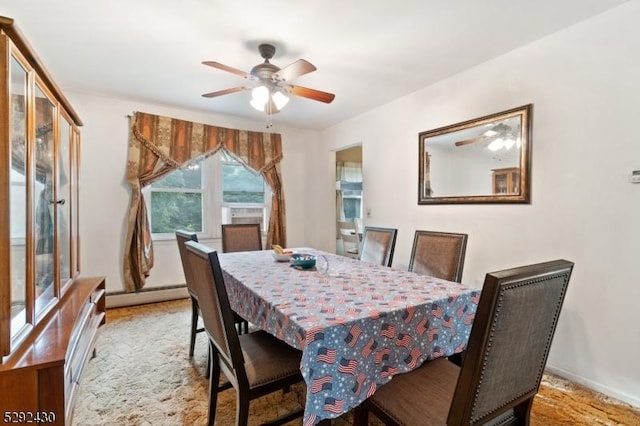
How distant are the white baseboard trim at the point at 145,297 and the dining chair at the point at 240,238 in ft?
3.94

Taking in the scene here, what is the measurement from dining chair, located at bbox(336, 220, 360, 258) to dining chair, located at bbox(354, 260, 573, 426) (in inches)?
130

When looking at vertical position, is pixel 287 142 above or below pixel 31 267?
above

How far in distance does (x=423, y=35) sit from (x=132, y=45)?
2.15 meters

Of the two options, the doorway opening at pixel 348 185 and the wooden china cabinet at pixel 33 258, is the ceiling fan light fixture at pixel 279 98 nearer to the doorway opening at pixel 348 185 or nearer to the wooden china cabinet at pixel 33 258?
the wooden china cabinet at pixel 33 258

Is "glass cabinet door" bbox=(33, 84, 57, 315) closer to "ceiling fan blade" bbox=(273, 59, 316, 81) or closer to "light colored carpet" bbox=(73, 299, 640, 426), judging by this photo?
"light colored carpet" bbox=(73, 299, 640, 426)

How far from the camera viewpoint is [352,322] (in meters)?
1.13

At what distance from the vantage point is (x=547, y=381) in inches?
83.0

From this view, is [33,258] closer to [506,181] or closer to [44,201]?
[44,201]

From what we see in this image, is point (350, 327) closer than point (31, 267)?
Yes

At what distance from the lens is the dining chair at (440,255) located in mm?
2041

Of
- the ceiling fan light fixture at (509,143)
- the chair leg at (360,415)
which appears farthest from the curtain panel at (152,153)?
the chair leg at (360,415)

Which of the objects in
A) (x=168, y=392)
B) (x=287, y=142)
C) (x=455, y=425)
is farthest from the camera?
(x=287, y=142)

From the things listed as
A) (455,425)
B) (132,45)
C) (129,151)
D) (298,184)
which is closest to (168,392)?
(455,425)

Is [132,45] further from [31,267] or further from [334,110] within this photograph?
[334,110]
